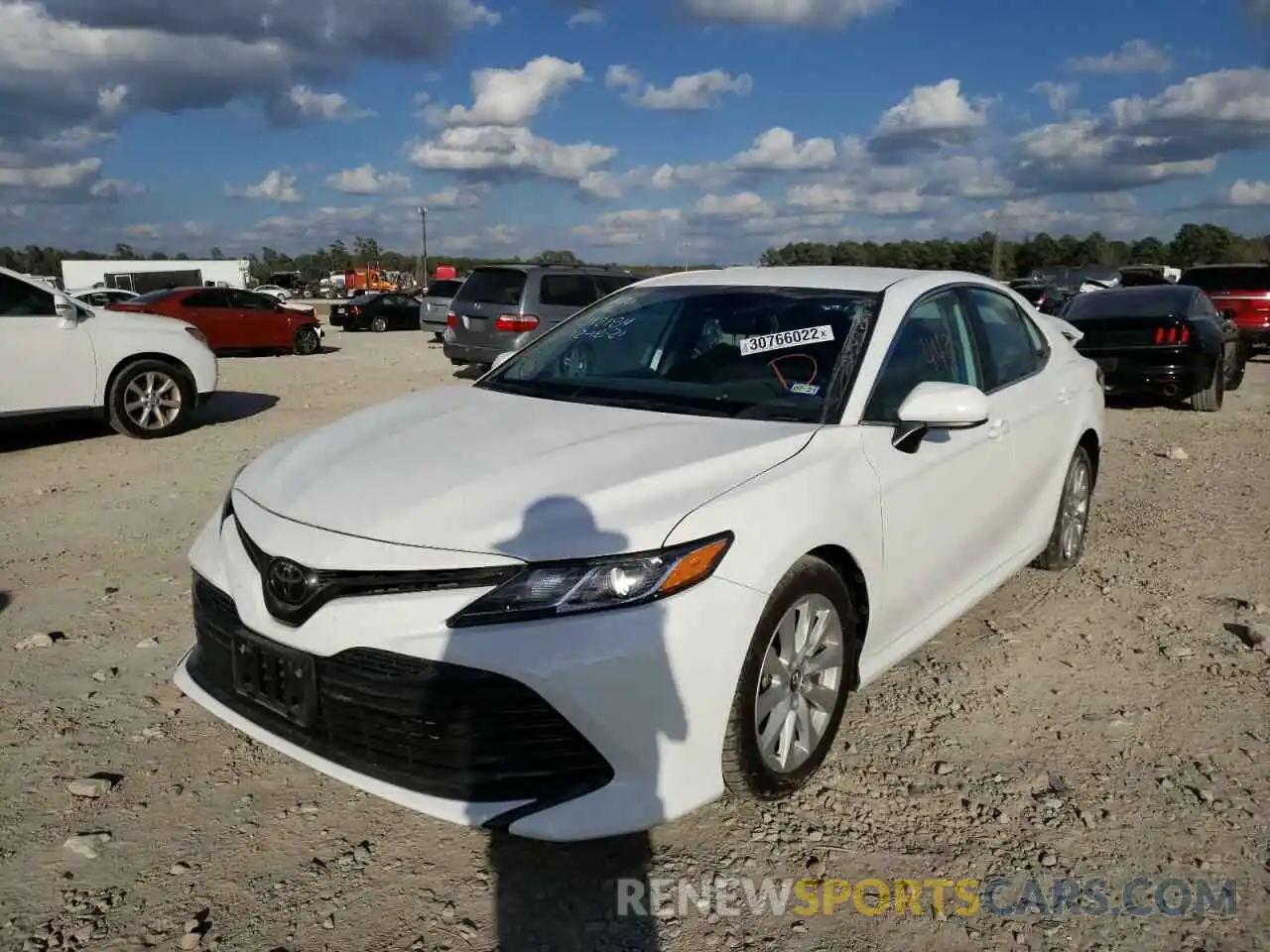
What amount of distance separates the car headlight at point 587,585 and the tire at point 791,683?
31 cm

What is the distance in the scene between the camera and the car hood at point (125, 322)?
8562 millimetres

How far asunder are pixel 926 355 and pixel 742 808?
1791 millimetres

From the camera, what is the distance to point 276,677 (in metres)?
2.63

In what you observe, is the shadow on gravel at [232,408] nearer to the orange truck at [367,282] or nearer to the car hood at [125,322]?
the car hood at [125,322]

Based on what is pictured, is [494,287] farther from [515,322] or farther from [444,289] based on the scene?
[444,289]

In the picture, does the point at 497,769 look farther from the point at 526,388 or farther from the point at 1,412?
the point at 1,412

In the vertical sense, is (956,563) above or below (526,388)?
below

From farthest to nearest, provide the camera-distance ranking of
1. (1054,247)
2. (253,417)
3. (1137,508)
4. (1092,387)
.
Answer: (1054,247) < (253,417) < (1137,508) < (1092,387)

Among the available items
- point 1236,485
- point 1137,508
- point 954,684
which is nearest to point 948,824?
point 954,684

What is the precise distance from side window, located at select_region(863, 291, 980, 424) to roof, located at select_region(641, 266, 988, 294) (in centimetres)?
16

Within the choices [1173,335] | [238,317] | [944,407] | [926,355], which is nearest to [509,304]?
[1173,335]

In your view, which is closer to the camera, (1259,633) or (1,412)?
(1259,633)

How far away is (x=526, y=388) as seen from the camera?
387 cm

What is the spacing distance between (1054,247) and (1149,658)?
79787 mm
